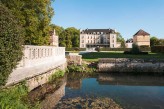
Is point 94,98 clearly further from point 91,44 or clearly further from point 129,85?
point 91,44

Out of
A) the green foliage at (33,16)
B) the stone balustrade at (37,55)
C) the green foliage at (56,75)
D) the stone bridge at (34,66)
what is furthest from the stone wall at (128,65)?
the green foliage at (33,16)

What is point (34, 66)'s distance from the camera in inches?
448

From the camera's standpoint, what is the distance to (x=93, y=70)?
832 inches

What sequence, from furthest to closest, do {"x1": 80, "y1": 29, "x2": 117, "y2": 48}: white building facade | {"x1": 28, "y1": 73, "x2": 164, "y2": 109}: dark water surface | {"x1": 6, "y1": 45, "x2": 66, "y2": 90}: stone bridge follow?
{"x1": 80, "y1": 29, "x2": 117, "y2": 48}: white building facade → {"x1": 28, "y1": 73, "x2": 164, "y2": 109}: dark water surface → {"x1": 6, "y1": 45, "x2": 66, "y2": 90}: stone bridge

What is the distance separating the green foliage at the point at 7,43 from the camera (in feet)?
23.8

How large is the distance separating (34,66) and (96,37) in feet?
333

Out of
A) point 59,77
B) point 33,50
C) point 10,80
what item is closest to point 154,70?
point 59,77

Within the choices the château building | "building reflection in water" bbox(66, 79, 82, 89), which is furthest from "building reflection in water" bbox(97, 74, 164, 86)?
the château building

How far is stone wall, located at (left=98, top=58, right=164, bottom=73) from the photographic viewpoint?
21.0 m

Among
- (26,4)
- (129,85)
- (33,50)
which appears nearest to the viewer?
(33,50)

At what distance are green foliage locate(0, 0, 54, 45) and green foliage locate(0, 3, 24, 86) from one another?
1110cm

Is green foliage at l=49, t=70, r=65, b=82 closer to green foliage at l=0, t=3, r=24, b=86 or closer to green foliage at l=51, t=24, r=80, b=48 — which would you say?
green foliage at l=0, t=3, r=24, b=86

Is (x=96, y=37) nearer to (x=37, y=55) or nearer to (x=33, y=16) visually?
(x=33, y=16)

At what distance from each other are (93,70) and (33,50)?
33.4 feet
